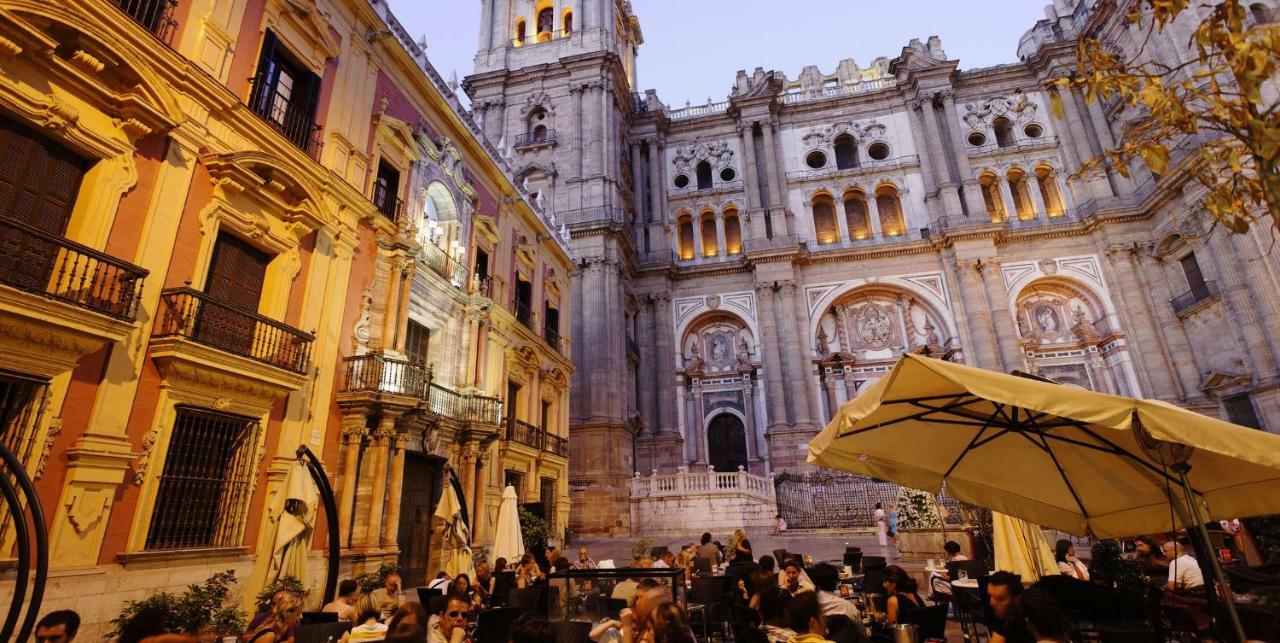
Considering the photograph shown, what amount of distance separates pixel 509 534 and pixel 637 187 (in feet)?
81.9

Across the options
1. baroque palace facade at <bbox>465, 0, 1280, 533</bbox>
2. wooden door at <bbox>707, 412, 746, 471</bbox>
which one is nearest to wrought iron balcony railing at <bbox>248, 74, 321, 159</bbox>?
baroque palace facade at <bbox>465, 0, 1280, 533</bbox>

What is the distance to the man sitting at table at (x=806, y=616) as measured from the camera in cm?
368

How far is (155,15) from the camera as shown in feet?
26.8

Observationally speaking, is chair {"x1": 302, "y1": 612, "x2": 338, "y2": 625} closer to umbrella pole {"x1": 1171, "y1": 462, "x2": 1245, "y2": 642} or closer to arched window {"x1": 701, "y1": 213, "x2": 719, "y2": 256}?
→ umbrella pole {"x1": 1171, "y1": 462, "x2": 1245, "y2": 642}

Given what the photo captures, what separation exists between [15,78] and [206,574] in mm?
5927

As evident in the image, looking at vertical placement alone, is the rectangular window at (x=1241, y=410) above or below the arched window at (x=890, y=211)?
below

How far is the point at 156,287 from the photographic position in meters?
7.66

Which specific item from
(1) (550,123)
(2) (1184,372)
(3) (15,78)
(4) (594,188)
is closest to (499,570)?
(3) (15,78)

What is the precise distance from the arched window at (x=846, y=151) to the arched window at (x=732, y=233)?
6.25 metres

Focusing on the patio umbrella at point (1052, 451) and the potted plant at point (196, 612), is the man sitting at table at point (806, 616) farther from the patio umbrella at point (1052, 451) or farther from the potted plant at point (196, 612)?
the potted plant at point (196, 612)

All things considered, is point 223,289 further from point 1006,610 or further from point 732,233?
point 732,233

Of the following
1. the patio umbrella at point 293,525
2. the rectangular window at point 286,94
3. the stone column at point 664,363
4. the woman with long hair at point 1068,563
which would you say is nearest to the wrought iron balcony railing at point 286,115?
the rectangular window at point 286,94

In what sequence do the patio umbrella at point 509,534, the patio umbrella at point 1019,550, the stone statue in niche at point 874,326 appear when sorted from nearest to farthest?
the patio umbrella at point 1019,550 → the patio umbrella at point 509,534 → the stone statue in niche at point 874,326

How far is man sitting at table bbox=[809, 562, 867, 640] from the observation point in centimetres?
438
